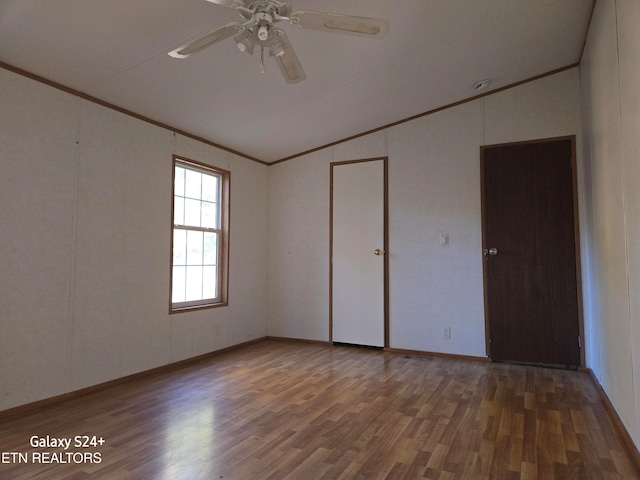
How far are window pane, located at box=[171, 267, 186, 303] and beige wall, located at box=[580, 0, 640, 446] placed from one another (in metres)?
3.62

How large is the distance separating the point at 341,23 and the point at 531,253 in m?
3.11

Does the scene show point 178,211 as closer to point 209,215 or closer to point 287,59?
point 209,215

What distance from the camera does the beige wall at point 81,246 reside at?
2.68 metres

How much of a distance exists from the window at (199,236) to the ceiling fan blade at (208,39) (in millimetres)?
2051

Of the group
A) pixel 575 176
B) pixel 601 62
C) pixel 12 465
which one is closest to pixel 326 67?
pixel 601 62

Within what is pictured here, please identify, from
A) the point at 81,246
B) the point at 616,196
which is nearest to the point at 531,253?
the point at 616,196

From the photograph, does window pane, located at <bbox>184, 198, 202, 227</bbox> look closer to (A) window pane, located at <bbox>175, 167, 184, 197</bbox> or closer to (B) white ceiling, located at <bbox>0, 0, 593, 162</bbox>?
(A) window pane, located at <bbox>175, 167, 184, 197</bbox>

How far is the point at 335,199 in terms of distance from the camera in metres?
5.00

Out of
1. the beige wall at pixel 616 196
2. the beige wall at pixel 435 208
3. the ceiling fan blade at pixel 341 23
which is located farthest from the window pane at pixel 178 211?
the beige wall at pixel 616 196

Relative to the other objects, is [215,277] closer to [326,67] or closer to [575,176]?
[326,67]

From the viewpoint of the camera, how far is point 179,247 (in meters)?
4.09

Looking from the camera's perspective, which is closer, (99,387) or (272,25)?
(272,25)

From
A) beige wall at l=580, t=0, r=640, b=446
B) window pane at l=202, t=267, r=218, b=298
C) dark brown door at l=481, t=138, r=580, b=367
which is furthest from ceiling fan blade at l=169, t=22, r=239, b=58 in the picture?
dark brown door at l=481, t=138, r=580, b=367

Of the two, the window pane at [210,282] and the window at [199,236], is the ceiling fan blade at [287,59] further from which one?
the window pane at [210,282]
